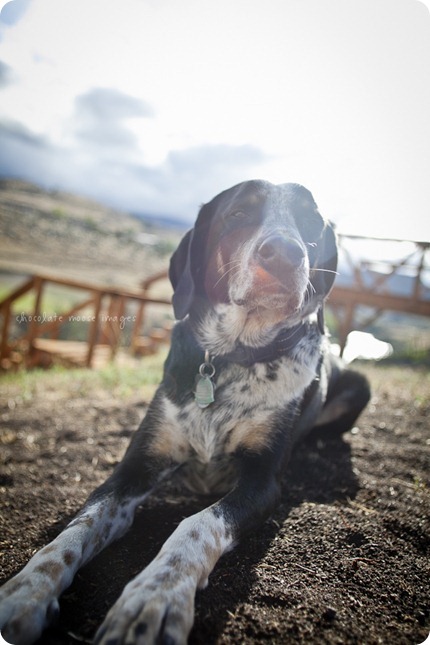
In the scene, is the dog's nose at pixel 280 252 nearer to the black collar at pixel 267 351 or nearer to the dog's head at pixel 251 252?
the dog's head at pixel 251 252

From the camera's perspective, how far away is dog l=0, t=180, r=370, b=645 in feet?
5.06

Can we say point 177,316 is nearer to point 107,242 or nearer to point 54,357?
point 54,357

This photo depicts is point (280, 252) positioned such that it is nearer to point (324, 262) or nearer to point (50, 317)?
point (324, 262)

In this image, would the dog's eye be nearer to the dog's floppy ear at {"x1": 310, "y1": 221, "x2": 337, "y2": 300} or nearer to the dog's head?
the dog's head

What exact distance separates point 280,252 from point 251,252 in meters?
0.24

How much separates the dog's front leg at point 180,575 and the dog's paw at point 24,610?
236 millimetres

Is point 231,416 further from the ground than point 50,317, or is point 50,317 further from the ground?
point 231,416

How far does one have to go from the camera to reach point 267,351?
2338 millimetres

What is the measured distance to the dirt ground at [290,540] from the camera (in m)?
1.42

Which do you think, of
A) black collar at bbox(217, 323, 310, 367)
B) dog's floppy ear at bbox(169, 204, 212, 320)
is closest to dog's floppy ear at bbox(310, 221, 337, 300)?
black collar at bbox(217, 323, 310, 367)

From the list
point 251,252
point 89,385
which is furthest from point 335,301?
point 251,252

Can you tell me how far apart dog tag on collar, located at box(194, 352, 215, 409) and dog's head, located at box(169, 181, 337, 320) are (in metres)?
0.35

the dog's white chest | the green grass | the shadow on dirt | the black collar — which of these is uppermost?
the black collar

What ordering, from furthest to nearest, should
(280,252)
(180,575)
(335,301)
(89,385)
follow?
1. (335,301)
2. (89,385)
3. (280,252)
4. (180,575)
